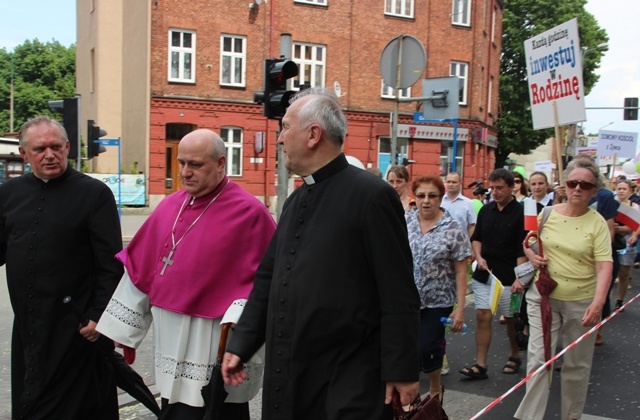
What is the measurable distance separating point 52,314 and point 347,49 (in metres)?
27.4

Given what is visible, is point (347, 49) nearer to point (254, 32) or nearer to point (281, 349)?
point (254, 32)

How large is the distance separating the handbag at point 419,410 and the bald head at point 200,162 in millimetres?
1513

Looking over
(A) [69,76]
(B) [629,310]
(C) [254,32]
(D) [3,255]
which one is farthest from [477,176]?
(A) [69,76]

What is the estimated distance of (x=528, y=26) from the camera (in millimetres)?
43219

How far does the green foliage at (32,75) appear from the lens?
188 feet

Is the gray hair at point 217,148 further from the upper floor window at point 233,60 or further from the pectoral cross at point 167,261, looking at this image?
the upper floor window at point 233,60

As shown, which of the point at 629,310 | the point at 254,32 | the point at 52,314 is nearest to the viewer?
the point at 52,314

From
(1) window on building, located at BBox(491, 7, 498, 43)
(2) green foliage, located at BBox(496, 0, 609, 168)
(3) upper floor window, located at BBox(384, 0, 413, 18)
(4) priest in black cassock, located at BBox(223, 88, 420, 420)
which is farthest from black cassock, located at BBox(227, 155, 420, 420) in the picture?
(2) green foliage, located at BBox(496, 0, 609, 168)

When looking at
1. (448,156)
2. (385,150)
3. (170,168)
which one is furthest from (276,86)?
(448,156)

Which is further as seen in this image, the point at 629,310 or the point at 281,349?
the point at 629,310

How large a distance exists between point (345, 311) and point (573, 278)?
2894mm

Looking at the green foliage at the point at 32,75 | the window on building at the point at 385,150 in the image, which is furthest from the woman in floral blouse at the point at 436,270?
the green foliage at the point at 32,75

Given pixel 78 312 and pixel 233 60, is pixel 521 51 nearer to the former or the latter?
pixel 233 60

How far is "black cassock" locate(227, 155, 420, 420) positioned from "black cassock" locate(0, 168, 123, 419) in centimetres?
151
